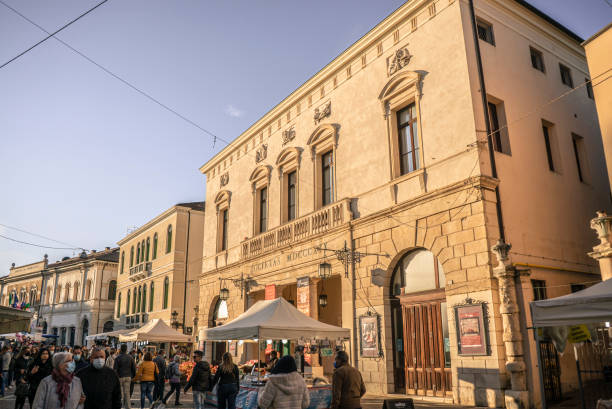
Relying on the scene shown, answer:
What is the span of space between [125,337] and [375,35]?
1606 centimetres

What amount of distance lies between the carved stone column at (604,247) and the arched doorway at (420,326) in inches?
144

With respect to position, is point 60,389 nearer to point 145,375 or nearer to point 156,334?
point 145,375

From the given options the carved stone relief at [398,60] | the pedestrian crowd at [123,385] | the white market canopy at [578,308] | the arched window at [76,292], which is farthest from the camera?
the arched window at [76,292]

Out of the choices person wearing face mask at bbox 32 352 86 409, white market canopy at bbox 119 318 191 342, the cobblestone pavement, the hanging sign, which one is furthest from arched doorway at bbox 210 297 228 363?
person wearing face mask at bbox 32 352 86 409

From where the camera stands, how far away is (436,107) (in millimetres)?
13578

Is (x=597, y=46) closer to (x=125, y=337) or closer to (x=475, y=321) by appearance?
(x=475, y=321)

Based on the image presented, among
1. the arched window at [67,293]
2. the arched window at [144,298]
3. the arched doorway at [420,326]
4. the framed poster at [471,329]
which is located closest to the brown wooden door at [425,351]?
the arched doorway at [420,326]

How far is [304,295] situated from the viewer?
1755 cm

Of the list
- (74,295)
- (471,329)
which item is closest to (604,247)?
(471,329)

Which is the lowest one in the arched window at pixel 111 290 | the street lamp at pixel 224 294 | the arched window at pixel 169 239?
the street lamp at pixel 224 294

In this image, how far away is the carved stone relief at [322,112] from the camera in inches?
715

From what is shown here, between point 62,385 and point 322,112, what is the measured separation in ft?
48.1

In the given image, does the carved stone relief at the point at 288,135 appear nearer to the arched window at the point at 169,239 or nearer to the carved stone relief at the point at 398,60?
the carved stone relief at the point at 398,60

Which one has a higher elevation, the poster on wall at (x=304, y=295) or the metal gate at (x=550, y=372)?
the poster on wall at (x=304, y=295)
